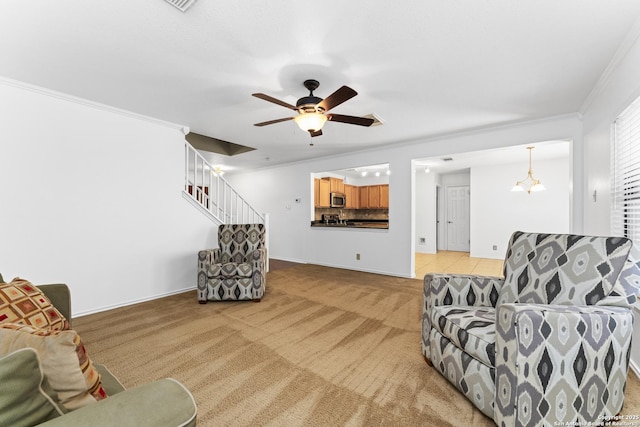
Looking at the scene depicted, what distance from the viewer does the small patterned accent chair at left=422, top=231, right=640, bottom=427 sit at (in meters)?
1.29

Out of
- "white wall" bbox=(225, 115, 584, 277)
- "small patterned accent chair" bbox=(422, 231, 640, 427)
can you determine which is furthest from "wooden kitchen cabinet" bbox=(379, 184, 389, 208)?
"small patterned accent chair" bbox=(422, 231, 640, 427)

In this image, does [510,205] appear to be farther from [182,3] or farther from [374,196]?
[182,3]

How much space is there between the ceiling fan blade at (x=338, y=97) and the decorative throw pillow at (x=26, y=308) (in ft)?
6.81

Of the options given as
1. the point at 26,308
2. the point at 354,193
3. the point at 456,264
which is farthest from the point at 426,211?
the point at 26,308

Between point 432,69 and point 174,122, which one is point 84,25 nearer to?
point 174,122

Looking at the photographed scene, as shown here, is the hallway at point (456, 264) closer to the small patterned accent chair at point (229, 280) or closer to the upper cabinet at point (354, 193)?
the upper cabinet at point (354, 193)

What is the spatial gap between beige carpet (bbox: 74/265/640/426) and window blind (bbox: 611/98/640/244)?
44.9 inches

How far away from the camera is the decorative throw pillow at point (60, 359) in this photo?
2.39ft

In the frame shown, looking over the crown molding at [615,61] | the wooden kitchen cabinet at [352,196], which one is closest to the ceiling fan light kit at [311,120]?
the crown molding at [615,61]

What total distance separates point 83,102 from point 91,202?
43.9 inches

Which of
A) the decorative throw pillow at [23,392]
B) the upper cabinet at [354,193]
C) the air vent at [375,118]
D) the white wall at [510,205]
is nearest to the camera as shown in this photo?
the decorative throw pillow at [23,392]

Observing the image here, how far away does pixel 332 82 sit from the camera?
2.57 meters

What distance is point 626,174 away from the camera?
7.16 ft

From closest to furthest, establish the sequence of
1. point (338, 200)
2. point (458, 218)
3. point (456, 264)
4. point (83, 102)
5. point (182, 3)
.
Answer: point (182, 3) → point (83, 102) → point (456, 264) → point (338, 200) → point (458, 218)
